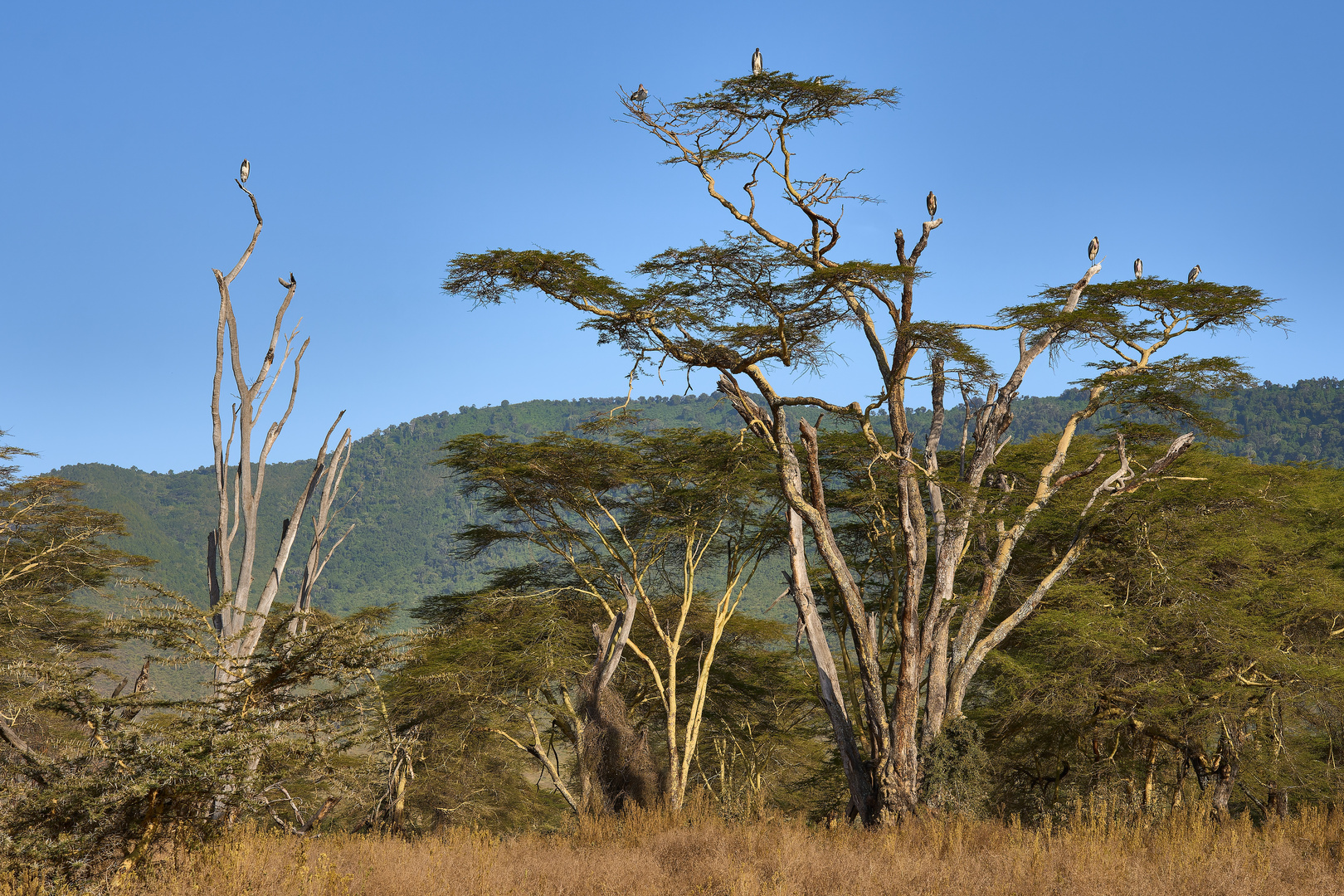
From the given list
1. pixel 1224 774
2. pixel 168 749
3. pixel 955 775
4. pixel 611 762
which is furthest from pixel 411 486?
pixel 168 749

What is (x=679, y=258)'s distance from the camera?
10.7 metres

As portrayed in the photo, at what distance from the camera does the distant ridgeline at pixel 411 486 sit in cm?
7494

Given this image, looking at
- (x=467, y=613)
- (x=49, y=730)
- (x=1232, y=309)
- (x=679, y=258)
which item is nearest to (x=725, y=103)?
(x=679, y=258)

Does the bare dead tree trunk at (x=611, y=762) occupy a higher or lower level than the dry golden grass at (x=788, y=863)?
lower

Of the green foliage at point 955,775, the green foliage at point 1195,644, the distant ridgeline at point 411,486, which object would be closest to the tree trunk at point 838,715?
the green foliage at point 955,775

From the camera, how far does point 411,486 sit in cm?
11750

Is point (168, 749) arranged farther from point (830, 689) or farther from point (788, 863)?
point (830, 689)

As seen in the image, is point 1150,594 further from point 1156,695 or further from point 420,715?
point 420,715

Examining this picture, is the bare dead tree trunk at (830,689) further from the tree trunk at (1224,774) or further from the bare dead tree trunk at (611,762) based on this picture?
the tree trunk at (1224,774)

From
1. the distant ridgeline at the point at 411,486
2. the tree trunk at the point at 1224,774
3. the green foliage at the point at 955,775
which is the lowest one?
the tree trunk at the point at 1224,774

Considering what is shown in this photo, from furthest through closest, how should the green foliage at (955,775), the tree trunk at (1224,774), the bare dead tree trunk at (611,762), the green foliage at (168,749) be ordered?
the bare dead tree trunk at (611,762) → the tree trunk at (1224,774) → the green foliage at (955,775) → the green foliage at (168,749)

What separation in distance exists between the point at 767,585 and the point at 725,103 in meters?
64.1

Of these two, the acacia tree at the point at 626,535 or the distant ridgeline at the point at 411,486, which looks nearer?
the acacia tree at the point at 626,535

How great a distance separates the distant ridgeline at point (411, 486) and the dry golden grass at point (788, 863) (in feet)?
188
